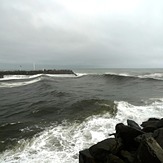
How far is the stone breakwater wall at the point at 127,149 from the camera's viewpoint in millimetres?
5662

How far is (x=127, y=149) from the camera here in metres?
7.32

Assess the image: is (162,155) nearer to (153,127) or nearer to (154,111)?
(153,127)

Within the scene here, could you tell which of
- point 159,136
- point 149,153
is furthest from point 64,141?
point 149,153

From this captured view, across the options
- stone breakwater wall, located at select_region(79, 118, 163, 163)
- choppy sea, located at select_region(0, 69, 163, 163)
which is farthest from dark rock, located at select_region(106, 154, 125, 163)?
choppy sea, located at select_region(0, 69, 163, 163)

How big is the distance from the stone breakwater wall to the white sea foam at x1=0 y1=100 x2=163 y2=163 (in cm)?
121

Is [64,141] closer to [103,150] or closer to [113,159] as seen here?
[103,150]

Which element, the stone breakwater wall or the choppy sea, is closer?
the stone breakwater wall

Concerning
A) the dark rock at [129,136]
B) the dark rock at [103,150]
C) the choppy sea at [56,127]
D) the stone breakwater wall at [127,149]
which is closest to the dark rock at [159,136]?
the stone breakwater wall at [127,149]

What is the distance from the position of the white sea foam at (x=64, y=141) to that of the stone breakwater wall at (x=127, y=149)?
1.21m

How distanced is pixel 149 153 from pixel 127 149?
177 centimetres

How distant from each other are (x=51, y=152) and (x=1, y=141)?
10.0 ft

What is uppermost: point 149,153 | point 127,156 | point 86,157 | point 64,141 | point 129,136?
point 149,153

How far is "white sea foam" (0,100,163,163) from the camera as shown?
802cm

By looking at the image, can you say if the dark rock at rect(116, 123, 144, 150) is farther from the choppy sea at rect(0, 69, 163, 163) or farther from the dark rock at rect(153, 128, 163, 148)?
the choppy sea at rect(0, 69, 163, 163)
